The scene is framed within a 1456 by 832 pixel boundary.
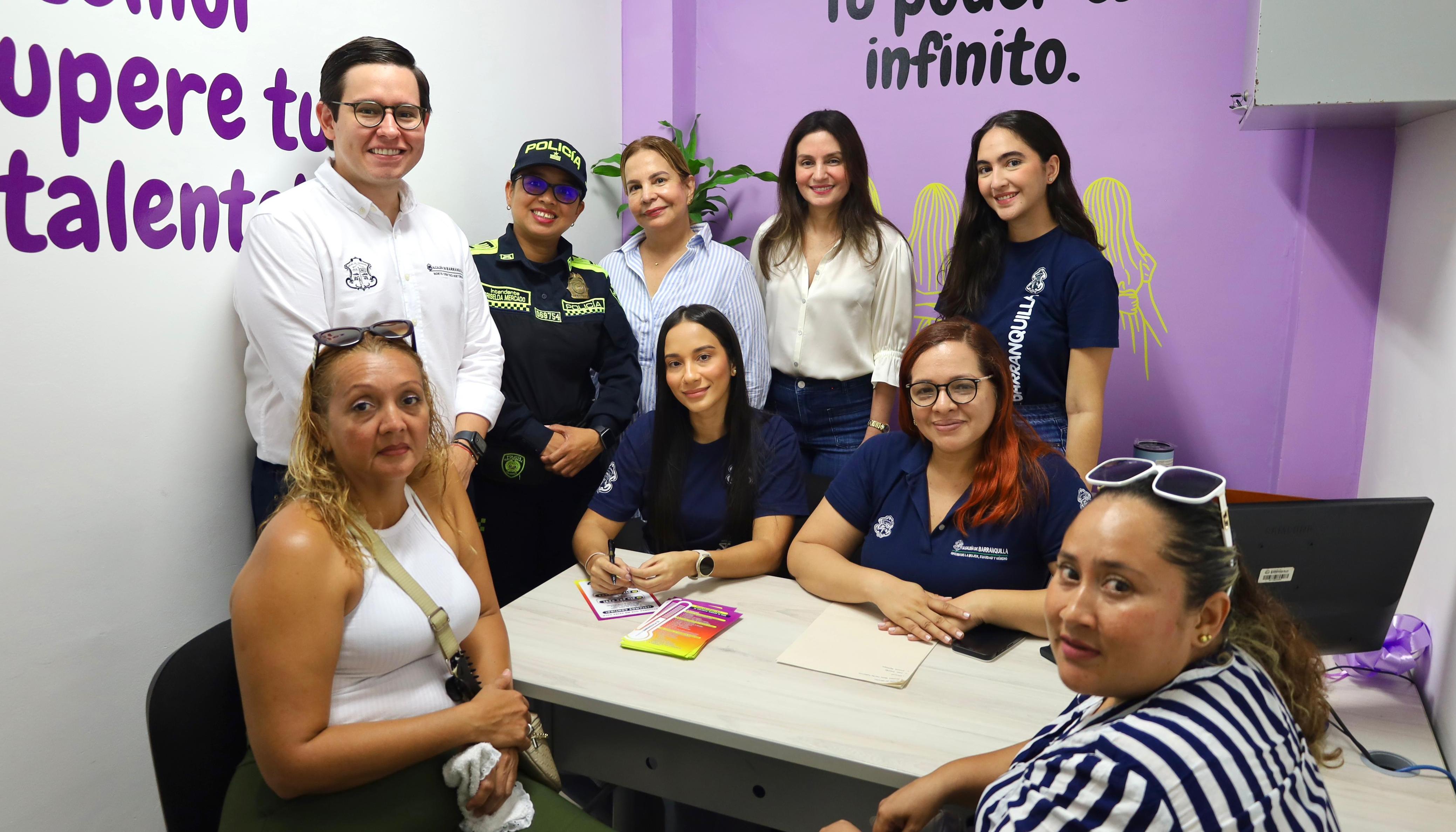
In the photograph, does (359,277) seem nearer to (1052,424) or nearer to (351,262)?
(351,262)

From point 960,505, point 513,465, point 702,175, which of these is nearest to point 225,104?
point 513,465

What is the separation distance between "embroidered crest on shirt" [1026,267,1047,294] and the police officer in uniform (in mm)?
1214

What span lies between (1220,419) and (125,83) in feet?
11.4

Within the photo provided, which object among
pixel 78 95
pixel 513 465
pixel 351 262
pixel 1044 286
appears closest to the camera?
pixel 78 95

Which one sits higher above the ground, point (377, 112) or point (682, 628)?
point (377, 112)

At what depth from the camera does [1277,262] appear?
320 cm

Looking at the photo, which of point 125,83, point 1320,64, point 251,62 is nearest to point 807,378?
point 1320,64

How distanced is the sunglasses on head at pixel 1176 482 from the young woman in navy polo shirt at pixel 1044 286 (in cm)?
150

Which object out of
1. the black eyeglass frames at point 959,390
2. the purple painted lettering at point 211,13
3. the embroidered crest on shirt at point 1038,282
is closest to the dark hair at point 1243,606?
the black eyeglass frames at point 959,390

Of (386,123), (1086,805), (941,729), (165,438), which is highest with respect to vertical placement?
(386,123)

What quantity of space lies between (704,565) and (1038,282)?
125 centimetres

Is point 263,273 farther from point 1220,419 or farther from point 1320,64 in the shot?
point 1220,419

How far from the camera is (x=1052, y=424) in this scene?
263cm

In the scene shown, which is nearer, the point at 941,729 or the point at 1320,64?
the point at 941,729
